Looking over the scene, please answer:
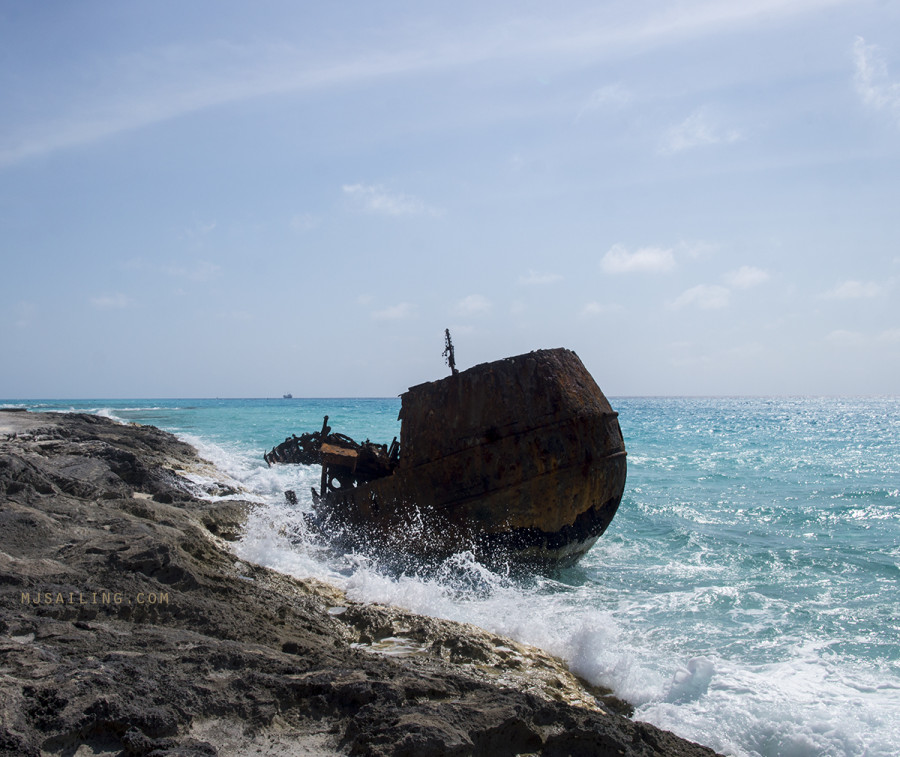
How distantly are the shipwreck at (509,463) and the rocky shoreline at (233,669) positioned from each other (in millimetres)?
1647

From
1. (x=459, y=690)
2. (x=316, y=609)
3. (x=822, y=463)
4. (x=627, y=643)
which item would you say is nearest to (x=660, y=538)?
(x=627, y=643)

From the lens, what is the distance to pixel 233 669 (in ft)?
8.70

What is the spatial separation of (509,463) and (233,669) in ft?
12.1

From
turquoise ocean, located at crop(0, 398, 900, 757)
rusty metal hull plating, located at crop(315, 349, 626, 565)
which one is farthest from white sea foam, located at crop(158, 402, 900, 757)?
rusty metal hull plating, located at crop(315, 349, 626, 565)

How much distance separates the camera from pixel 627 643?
4.68 m

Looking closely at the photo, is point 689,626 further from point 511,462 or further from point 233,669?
point 233,669

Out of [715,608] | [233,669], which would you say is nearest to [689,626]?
[715,608]

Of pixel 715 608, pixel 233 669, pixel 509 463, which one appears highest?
pixel 509 463

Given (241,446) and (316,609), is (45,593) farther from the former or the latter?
(241,446)

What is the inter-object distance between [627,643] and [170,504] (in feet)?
16.6

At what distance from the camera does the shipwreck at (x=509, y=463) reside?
6055 mm

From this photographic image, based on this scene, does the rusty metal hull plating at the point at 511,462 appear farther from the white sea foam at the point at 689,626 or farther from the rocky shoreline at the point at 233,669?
the rocky shoreline at the point at 233,669

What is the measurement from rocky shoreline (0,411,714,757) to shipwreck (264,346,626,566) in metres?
1.65

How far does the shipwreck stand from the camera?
6055 millimetres
